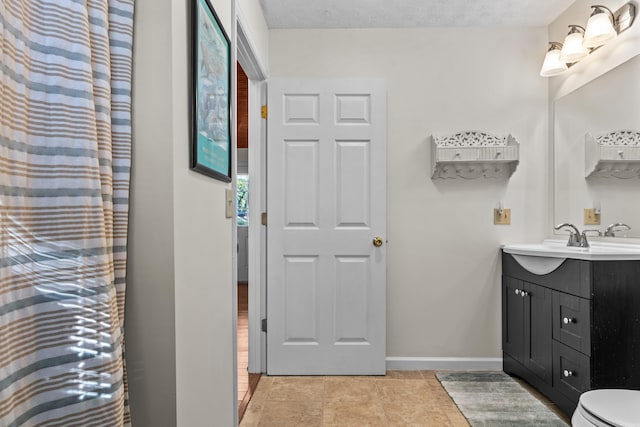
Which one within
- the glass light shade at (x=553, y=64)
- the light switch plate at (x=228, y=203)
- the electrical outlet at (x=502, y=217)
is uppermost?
the glass light shade at (x=553, y=64)

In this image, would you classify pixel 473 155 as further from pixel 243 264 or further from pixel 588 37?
pixel 243 264

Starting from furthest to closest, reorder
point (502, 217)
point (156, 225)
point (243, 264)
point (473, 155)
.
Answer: point (243, 264)
point (502, 217)
point (473, 155)
point (156, 225)

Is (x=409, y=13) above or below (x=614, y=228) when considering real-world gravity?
above

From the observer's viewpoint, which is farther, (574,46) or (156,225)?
(574,46)

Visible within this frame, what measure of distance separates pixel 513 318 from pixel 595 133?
1.23 m

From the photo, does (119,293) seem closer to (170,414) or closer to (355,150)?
(170,414)

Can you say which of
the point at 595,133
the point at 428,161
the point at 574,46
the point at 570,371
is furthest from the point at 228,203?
the point at 574,46

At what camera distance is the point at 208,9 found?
1521 mm

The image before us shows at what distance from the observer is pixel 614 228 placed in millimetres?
2361

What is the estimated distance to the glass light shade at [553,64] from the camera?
2711 mm

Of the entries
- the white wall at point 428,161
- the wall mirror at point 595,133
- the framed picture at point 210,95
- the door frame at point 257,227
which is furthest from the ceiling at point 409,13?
the framed picture at point 210,95

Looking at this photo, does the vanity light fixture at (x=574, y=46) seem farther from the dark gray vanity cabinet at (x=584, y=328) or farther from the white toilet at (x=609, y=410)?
the white toilet at (x=609, y=410)

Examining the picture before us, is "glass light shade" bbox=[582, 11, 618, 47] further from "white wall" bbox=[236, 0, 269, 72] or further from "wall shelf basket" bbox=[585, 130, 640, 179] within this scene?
"white wall" bbox=[236, 0, 269, 72]

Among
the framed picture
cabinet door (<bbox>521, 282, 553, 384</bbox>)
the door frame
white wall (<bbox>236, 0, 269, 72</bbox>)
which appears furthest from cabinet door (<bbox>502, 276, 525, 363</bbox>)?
white wall (<bbox>236, 0, 269, 72</bbox>)
